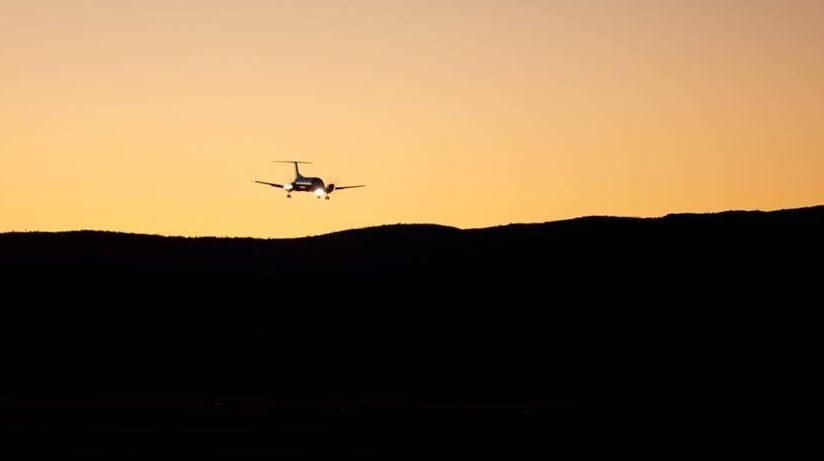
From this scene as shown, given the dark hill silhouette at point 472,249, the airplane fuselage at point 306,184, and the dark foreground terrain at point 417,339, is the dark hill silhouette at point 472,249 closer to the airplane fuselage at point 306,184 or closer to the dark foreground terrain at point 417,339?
the dark foreground terrain at point 417,339

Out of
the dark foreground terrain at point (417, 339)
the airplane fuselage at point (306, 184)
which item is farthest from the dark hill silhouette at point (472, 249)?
the airplane fuselage at point (306, 184)

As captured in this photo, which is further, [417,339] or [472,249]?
[472,249]

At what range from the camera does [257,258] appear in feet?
496

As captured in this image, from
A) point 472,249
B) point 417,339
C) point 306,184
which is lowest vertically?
point 417,339

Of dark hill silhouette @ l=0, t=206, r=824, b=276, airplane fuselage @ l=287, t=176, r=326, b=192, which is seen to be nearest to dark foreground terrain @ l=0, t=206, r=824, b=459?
dark hill silhouette @ l=0, t=206, r=824, b=276

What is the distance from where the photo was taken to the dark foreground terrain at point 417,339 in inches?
1886

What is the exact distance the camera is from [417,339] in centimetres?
9825

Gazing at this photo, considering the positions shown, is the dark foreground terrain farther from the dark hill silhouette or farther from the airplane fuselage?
the airplane fuselage

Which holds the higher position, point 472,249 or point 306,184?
point 306,184

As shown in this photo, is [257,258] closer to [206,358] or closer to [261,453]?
[206,358]

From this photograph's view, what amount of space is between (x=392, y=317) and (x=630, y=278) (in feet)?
62.2

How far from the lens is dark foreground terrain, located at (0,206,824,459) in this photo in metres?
47.9

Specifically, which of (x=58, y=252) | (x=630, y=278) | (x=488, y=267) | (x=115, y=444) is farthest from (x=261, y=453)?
(x=58, y=252)

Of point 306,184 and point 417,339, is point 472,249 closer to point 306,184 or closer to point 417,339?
point 306,184
